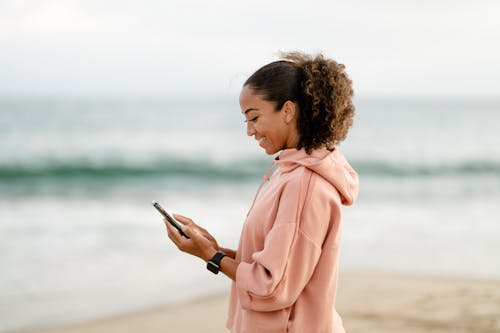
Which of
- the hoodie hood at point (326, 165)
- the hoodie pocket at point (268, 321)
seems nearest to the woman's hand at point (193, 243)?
the hoodie pocket at point (268, 321)

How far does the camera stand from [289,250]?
1970 mm

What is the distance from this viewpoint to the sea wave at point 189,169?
52.7ft

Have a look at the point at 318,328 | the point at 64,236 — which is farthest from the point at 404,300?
the point at 64,236

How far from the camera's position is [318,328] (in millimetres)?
2125

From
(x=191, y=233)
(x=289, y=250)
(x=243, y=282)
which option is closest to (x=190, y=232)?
(x=191, y=233)

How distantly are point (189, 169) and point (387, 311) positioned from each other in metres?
12.4

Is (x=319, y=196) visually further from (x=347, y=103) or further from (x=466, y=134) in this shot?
(x=466, y=134)

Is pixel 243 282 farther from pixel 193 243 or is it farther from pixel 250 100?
pixel 250 100

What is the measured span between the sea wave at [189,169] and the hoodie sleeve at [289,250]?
45.8 ft

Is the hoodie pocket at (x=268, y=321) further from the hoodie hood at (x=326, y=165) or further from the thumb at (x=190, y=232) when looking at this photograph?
the hoodie hood at (x=326, y=165)

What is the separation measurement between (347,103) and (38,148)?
20114mm

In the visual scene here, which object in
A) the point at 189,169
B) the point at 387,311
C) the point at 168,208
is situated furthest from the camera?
the point at 189,169

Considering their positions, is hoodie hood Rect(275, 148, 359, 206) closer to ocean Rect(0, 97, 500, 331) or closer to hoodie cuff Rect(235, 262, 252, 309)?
hoodie cuff Rect(235, 262, 252, 309)

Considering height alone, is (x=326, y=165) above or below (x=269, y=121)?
below
